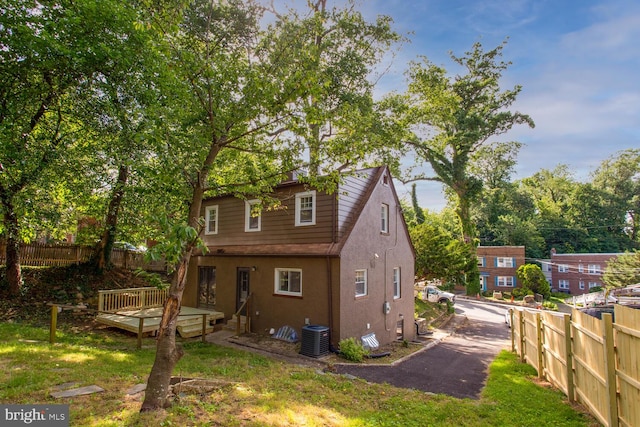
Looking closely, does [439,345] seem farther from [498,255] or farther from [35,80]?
[498,255]

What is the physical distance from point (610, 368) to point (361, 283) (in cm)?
855

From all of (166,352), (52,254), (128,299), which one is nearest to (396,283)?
(128,299)

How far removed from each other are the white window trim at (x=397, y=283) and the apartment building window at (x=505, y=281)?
97.2ft

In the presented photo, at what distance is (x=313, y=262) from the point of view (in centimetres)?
1202

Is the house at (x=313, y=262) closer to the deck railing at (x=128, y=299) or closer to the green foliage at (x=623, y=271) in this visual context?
the deck railing at (x=128, y=299)

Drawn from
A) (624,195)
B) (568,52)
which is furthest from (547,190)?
(568,52)

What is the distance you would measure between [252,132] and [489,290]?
41.0 m

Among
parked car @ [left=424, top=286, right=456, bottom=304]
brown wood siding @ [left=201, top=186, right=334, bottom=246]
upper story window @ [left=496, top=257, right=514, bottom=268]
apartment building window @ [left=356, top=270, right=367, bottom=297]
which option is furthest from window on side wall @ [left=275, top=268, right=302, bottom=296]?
upper story window @ [left=496, top=257, right=514, bottom=268]

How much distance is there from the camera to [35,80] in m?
10.3

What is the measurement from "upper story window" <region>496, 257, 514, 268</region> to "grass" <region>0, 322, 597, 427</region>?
34.1 m

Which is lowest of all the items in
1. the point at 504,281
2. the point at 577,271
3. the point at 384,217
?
the point at 504,281

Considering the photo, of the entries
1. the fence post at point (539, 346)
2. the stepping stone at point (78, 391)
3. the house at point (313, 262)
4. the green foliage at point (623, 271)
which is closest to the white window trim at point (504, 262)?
the green foliage at point (623, 271)

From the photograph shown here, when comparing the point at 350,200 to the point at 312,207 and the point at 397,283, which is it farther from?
the point at 397,283

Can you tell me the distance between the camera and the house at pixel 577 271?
3800 cm
